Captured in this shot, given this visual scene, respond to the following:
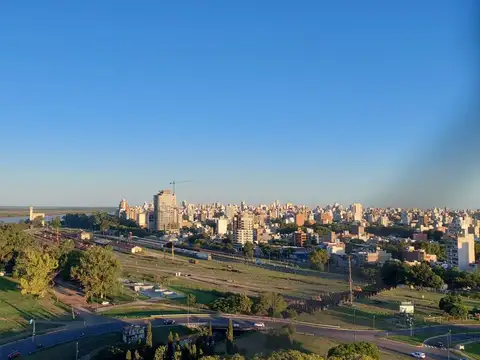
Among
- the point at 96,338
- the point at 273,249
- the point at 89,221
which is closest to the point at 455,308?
the point at 96,338

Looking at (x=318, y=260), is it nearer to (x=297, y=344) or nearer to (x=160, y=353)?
(x=297, y=344)

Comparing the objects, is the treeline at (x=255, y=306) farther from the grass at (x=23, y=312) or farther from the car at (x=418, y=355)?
the grass at (x=23, y=312)

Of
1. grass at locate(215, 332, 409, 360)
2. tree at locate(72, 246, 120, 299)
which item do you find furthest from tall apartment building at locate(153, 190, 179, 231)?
grass at locate(215, 332, 409, 360)

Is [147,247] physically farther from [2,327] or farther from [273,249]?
[2,327]

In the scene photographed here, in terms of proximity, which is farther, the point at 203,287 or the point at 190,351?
the point at 203,287

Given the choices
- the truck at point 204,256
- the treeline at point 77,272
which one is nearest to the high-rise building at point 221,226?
the truck at point 204,256

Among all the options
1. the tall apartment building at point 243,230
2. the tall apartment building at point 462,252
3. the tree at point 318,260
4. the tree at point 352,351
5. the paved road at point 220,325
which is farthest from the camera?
the tall apartment building at point 243,230
